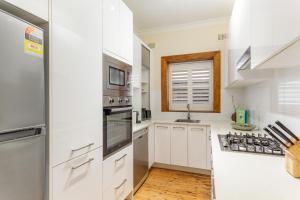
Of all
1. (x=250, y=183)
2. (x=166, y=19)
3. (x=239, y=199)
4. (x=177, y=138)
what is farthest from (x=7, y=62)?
(x=166, y=19)

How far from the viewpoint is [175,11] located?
9.29 feet

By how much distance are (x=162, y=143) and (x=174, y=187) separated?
78cm

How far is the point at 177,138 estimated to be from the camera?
2988 mm

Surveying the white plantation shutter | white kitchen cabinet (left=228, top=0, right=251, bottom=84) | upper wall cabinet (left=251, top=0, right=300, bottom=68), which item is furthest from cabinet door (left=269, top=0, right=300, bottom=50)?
the white plantation shutter

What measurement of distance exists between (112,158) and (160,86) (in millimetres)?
2166

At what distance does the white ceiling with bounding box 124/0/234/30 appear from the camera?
256cm

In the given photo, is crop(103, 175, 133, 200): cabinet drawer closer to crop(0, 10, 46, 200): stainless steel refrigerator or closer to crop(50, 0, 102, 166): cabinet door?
crop(50, 0, 102, 166): cabinet door

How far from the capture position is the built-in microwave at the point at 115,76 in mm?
1558

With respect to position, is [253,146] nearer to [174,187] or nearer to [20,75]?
[174,187]

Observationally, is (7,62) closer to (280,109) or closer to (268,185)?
(268,185)

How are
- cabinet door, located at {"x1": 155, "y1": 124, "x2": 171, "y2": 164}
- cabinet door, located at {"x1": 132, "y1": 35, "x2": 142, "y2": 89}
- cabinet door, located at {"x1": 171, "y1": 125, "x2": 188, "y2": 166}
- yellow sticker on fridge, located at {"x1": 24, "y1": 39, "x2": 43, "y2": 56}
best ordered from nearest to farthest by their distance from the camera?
yellow sticker on fridge, located at {"x1": 24, "y1": 39, "x2": 43, "y2": 56} < cabinet door, located at {"x1": 132, "y1": 35, "x2": 142, "y2": 89} < cabinet door, located at {"x1": 171, "y1": 125, "x2": 188, "y2": 166} < cabinet door, located at {"x1": 155, "y1": 124, "x2": 171, "y2": 164}

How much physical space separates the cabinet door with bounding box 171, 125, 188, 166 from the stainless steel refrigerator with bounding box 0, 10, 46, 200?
2.28m

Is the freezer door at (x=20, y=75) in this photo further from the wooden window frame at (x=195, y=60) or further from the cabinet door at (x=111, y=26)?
the wooden window frame at (x=195, y=60)

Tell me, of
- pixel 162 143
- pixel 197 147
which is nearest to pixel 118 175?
pixel 162 143
